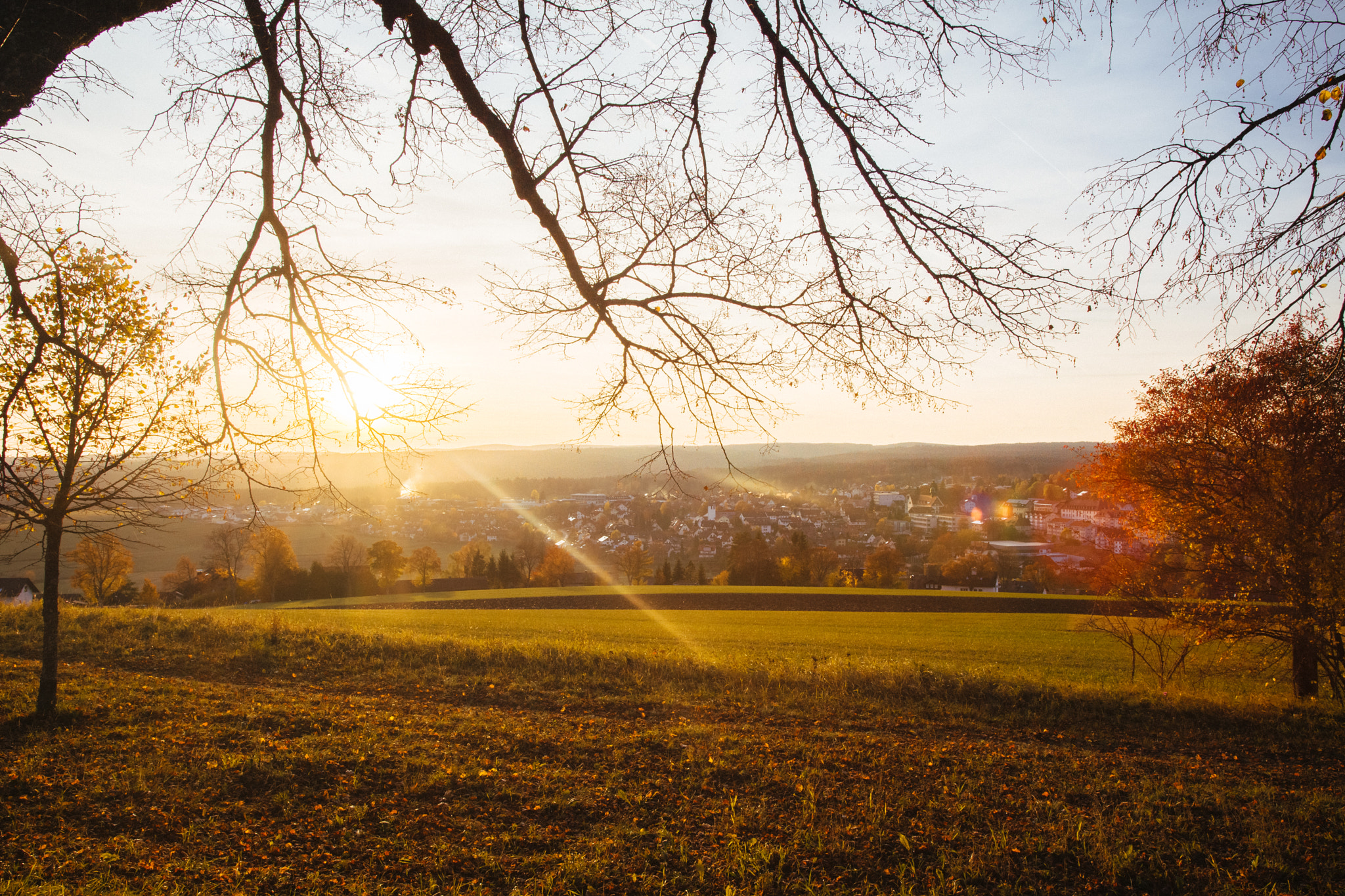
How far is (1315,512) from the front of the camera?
10.5 metres

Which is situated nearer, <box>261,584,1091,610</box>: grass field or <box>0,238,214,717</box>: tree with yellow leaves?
<box>0,238,214,717</box>: tree with yellow leaves

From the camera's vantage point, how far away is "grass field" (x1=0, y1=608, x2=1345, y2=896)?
3701 millimetres

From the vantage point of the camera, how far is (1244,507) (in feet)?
35.0

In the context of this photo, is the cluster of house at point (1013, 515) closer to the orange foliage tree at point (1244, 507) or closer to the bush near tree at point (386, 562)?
the orange foliage tree at point (1244, 507)

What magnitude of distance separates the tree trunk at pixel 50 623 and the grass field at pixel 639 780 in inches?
9.8

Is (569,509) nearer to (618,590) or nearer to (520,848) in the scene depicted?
(618,590)

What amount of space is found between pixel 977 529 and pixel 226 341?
69.0m

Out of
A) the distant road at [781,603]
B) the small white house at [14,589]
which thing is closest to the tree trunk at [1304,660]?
the distant road at [781,603]

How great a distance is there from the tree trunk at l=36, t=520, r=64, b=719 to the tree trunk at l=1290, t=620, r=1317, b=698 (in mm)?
17006

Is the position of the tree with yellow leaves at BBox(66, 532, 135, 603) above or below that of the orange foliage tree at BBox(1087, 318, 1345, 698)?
below

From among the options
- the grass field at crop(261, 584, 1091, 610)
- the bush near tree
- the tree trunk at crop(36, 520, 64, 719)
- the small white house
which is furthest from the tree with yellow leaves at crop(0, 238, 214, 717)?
the bush near tree

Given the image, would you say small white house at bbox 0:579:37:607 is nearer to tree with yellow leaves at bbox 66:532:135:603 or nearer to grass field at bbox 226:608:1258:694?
tree with yellow leaves at bbox 66:532:135:603

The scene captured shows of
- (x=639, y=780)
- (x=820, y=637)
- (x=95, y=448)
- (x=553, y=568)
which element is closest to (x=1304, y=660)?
(x=639, y=780)

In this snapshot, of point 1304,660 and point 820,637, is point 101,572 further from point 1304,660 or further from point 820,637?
point 1304,660
